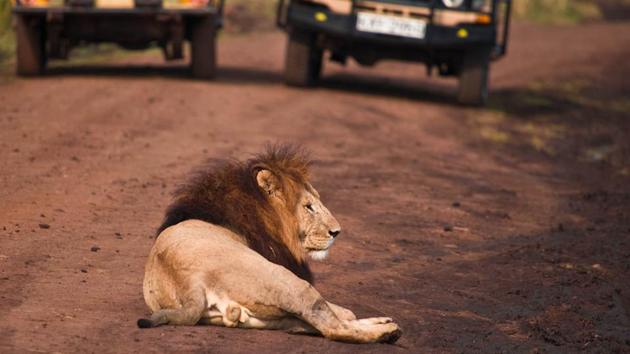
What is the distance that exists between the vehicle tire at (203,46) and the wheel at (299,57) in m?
1.04

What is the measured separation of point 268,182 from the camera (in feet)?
20.5

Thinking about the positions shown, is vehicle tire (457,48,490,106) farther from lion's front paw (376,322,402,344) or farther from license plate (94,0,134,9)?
Answer: lion's front paw (376,322,402,344)

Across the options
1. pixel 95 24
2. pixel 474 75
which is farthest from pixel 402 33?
pixel 95 24

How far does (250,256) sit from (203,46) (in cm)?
1007

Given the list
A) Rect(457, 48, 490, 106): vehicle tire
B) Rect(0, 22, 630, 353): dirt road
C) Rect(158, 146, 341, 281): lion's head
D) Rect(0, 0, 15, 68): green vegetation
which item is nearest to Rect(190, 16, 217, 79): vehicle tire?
Rect(0, 22, 630, 353): dirt road

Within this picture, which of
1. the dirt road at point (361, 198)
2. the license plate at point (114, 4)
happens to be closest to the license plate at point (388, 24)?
the dirt road at point (361, 198)

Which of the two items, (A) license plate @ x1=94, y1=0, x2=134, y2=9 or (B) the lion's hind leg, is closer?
(B) the lion's hind leg

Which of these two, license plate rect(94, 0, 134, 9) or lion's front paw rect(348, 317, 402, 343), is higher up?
lion's front paw rect(348, 317, 402, 343)

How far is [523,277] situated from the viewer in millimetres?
8094

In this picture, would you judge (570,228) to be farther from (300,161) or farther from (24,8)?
(24,8)

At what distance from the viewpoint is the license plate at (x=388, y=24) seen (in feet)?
49.8

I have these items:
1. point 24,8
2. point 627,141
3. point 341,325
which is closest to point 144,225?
point 341,325

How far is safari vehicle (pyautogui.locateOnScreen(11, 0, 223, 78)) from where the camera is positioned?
14422 millimetres

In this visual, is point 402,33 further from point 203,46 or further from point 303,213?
point 303,213
